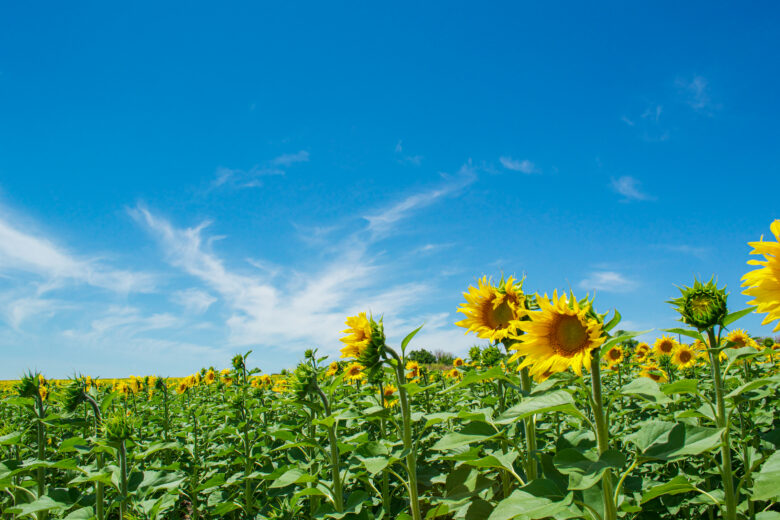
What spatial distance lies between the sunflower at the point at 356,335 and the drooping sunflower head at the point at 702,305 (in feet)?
5.87

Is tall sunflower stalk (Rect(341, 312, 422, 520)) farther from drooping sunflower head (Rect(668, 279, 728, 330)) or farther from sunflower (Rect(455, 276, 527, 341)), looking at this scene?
drooping sunflower head (Rect(668, 279, 728, 330))

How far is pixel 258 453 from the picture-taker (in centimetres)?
511

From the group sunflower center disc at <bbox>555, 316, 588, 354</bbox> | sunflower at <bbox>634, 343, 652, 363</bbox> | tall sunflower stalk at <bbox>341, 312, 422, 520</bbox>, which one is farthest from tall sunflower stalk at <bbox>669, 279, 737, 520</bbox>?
sunflower at <bbox>634, 343, 652, 363</bbox>

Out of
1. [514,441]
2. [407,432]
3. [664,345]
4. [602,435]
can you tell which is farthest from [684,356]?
[602,435]

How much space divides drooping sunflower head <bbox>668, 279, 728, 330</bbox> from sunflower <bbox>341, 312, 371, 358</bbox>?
1.79 metres

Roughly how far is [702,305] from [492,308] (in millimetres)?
1242

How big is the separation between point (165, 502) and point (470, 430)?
2.58 metres

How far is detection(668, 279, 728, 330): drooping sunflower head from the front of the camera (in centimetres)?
232

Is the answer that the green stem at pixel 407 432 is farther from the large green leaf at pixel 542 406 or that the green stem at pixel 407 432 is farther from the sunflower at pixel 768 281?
the sunflower at pixel 768 281

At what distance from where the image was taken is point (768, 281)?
2.17m

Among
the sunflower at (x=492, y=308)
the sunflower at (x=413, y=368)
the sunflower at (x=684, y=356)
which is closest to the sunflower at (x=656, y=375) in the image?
the sunflower at (x=684, y=356)

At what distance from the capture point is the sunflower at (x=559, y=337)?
2188 millimetres

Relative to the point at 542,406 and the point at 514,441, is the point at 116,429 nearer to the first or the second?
the point at 514,441

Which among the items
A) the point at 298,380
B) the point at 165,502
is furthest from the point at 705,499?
the point at 165,502
